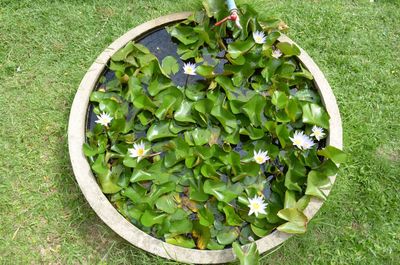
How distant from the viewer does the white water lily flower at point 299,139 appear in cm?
208

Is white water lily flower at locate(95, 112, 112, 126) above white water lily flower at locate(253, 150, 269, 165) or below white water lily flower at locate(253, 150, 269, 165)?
above

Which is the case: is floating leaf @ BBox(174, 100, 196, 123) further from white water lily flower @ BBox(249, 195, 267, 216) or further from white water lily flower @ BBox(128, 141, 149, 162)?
white water lily flower @ BBox(249, 195, 267, 216)

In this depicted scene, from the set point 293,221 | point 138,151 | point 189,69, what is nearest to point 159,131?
point 138,151

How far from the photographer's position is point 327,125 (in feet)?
7.05

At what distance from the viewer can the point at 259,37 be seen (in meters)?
2.37

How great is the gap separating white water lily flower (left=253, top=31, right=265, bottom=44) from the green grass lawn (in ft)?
1.89

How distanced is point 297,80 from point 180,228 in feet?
3.52

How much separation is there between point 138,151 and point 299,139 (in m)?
0.82

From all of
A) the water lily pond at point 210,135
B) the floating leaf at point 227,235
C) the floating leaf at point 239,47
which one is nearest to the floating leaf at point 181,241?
the water lily pond at point 210,135

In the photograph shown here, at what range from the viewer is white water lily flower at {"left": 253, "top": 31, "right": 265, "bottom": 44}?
2365mm

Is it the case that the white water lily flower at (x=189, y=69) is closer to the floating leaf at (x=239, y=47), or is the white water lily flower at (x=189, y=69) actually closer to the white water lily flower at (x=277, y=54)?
the floating leaf at (x=239, y=47)

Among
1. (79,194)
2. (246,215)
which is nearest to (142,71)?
(79,194)

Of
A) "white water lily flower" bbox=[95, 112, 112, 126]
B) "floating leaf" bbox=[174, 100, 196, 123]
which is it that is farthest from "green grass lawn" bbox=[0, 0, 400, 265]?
"floating leaf" bbox=[174, 100, 196, 123]

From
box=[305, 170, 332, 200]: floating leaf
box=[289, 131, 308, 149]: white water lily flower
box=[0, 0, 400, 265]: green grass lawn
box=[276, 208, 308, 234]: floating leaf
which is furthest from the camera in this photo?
box=[0, 0, 400, 265]: green grass lawn
